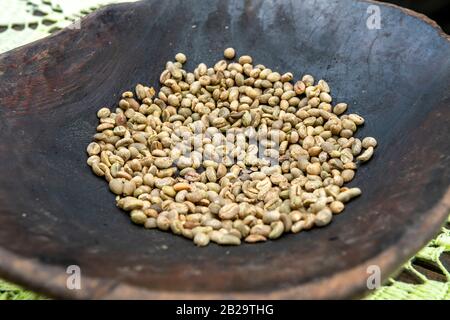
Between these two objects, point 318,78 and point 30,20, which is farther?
point 30,20

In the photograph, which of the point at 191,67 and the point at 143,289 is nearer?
the point at 143,289

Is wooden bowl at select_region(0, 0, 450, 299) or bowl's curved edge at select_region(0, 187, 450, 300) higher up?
wooden bowl at select_region(0, 0, 450, 299)

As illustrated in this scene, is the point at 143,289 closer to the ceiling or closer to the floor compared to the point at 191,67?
closer to the floor

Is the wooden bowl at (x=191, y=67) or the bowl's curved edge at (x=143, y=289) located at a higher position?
the wooden bowl at (x=191, y=67)

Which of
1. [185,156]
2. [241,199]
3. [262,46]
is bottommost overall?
[241,199]

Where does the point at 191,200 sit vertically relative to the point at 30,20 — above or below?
below

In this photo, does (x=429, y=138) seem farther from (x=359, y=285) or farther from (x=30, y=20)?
(x=30, y=20)
